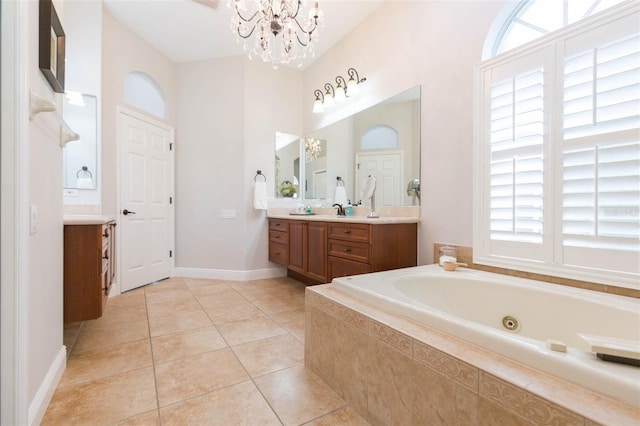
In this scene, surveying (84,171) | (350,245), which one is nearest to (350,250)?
(350,245)

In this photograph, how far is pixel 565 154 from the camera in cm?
162

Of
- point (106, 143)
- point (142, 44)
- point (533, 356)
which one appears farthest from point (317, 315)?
point (142, 44)

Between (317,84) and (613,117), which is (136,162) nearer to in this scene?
(317,84)

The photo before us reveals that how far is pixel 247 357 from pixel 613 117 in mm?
2375

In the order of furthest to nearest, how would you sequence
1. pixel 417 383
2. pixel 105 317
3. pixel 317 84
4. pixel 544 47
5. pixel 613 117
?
pixel 317 84 → pixel 105 317 → pixel 544 47 → pixel 613 117 → pixel 417 383

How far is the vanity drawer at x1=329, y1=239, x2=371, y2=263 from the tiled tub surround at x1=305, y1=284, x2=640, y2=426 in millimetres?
741

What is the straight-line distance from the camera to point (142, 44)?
3.52m

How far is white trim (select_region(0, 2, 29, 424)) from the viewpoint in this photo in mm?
977

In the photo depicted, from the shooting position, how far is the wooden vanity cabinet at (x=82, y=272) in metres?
1.84

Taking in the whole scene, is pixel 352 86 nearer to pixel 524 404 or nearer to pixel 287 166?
pixel 287 166

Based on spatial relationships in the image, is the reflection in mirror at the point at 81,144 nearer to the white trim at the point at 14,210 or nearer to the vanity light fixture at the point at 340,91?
the white trim at the point at 14,210

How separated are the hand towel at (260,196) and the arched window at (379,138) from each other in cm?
142

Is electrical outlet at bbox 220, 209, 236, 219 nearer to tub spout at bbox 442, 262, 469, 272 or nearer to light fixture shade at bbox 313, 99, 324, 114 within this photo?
light fixture shade at bbox 313, 99, 324, 114

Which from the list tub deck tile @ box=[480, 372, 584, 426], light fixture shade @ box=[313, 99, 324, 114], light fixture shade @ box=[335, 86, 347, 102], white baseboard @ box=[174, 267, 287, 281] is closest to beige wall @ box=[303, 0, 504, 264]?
light fixture shade @ box=[335, 86, 347, 102]
